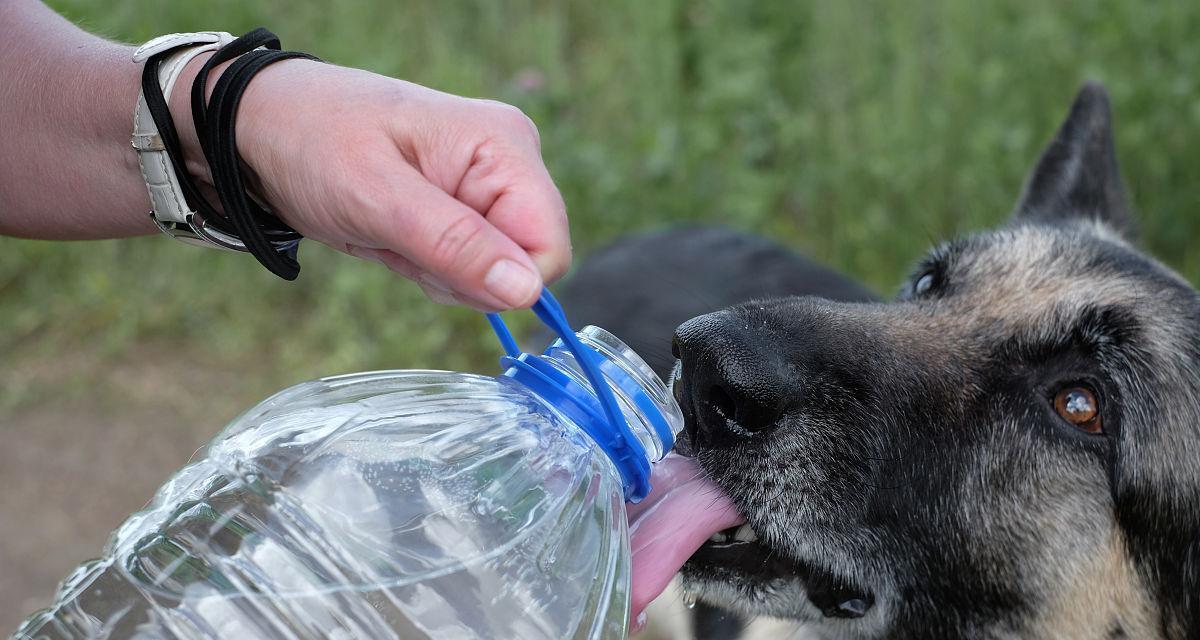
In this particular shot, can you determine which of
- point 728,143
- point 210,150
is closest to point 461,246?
point 210,150

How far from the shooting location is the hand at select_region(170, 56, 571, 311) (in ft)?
4.48

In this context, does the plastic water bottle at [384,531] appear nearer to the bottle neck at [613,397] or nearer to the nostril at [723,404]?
the bottle neck at [613,397]

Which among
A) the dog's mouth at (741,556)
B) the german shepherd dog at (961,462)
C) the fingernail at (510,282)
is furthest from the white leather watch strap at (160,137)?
the dog's mouth at (741,556)

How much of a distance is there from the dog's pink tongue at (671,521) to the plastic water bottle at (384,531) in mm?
88

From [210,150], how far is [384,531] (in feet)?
2.24

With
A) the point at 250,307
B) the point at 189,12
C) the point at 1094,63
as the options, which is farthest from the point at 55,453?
the point at 1094,63

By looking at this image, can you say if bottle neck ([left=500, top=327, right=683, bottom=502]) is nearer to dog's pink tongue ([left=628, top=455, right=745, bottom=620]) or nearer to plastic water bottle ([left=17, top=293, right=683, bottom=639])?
plastic water bottle ([left=17, top=293, right=683, bottom=639])

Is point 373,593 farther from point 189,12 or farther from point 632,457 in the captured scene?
point 189,12

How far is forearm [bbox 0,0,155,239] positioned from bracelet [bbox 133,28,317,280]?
0.09m

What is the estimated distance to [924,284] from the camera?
9.27 ft

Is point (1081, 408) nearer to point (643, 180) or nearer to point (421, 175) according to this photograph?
point (421, 175)

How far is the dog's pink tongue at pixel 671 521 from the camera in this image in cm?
180

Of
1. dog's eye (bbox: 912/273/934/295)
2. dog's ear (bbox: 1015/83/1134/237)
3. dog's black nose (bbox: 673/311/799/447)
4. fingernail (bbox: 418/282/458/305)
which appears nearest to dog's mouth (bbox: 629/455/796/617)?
dog's black nose (bbox: 673/311/799/447)

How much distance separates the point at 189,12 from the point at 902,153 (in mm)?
3871
